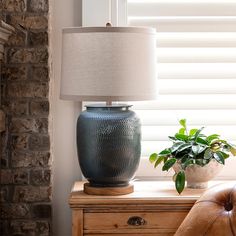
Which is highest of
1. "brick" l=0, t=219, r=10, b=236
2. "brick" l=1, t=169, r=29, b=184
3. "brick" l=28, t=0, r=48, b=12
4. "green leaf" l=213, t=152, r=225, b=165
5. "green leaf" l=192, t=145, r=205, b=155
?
"brick" l=28, t=0, r=48, b=12

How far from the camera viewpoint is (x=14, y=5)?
3.08m

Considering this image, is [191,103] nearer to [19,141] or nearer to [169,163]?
[169,163]

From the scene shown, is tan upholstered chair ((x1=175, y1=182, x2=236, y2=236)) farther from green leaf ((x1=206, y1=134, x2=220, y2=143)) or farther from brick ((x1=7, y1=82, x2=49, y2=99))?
brick ((x1=7, y1=82, x2=49, y2=99))

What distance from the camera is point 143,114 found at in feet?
10.9

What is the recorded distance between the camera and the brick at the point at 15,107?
122 inches

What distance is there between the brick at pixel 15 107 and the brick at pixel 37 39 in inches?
11.7

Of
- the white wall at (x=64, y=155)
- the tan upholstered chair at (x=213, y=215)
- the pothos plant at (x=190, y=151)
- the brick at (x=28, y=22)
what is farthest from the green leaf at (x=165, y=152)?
the brick at (x=28, y=22)

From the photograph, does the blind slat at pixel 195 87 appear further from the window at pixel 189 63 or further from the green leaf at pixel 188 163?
the green leaf at pixel 188 163

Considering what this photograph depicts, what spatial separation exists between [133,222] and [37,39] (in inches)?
40.3

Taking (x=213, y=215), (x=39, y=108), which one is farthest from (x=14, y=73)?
(x=213, y=215)

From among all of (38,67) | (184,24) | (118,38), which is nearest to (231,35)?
(184,24)

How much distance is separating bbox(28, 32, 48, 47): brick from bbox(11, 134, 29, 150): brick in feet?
1.51

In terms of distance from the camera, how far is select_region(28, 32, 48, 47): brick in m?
3.09

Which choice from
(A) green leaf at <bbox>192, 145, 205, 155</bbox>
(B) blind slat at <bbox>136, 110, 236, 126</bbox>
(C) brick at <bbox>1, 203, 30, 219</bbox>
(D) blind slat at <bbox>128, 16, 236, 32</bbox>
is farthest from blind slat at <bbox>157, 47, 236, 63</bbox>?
(C) brick at <bbox>1, 203, 30, 219</bbox>
